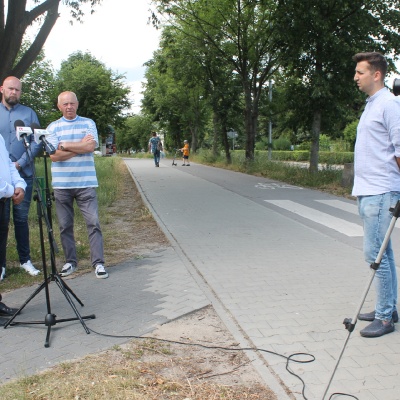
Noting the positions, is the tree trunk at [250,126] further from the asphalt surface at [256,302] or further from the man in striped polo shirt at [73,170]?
the man in striped polo shirt at [73,170]

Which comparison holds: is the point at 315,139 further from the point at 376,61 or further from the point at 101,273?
the point at 376,61

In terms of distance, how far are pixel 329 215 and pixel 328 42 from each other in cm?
712

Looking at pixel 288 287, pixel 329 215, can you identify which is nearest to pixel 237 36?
pixel 329 215

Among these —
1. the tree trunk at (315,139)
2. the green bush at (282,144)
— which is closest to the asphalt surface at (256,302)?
the tree trunk at (315,139)

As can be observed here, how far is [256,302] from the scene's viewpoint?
4750 millimetres

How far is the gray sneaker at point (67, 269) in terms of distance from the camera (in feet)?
18.9

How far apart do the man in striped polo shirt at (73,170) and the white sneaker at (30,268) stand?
1.00 ft

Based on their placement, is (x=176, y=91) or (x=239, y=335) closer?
(x=239, y=335)

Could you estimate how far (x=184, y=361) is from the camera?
3.55 meters

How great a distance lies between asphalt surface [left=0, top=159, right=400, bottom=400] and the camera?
339 centimetres

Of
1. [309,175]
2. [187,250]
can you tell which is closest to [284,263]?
[187,250]

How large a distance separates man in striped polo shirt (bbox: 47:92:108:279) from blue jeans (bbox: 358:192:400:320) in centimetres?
309

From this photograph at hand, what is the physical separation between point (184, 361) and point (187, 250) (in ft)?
11.6

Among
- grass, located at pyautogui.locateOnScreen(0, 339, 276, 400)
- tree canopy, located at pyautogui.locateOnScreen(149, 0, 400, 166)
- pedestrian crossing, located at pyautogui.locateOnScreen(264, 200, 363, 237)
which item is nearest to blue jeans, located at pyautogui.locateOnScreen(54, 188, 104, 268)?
grass, located at pyautogui.locateOnScreen(0, 339, 276, 400)
